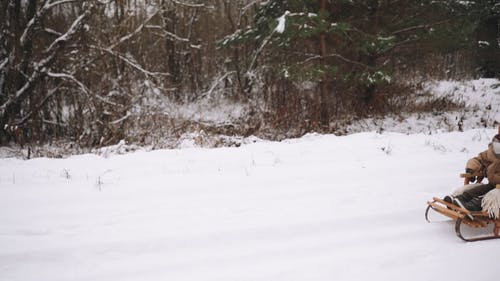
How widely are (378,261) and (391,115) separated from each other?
31.1ft

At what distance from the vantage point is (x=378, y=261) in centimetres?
315

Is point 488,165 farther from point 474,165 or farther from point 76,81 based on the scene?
point 76,81

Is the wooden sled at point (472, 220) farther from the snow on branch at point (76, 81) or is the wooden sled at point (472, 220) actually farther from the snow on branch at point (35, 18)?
the snow on branch at point (35, 18)

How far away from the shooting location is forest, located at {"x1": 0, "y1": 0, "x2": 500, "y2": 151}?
9375 mm

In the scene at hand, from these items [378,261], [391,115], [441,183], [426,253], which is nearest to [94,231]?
Result: [378,261]

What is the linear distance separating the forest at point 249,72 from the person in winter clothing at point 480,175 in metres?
5.79

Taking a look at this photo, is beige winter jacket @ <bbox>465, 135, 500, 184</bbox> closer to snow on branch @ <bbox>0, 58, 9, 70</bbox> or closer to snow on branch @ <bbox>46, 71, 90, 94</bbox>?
snow on branch @ <bbox>46, 71, 90, 94</bbox>

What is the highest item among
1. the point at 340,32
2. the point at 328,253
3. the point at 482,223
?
the point at 340,32

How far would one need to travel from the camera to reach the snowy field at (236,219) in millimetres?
3117

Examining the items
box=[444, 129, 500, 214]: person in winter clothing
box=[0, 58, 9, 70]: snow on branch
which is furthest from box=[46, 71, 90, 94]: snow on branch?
box=[444, 129, 500, 214]: person in winter clothing

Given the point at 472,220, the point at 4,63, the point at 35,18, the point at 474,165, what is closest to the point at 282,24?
the point at 474,165

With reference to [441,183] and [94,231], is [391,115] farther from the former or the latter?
[94,231]

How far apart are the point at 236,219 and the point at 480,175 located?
10.4 feet

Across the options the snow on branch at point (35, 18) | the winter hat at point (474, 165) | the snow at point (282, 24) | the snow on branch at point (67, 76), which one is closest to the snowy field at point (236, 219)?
the winter hat at point (474, 165)
